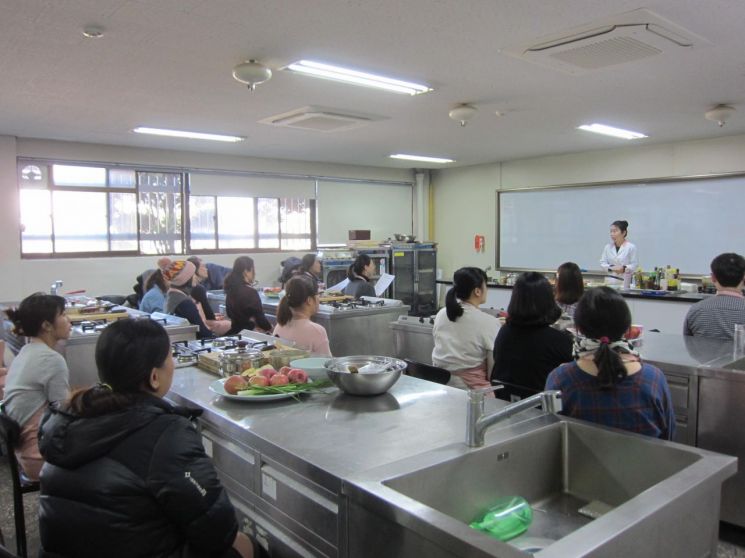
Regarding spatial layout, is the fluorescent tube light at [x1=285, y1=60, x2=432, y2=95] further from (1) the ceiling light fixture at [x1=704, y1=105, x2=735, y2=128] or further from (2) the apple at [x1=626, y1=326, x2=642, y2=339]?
(1) the ceiling light fixture at [x1=704, y1=105, x2=735, y2=128]

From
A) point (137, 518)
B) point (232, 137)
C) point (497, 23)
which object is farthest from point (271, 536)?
point (232, 137)

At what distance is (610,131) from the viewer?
5867 millimetres

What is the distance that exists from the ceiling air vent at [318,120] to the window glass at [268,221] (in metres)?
2.51

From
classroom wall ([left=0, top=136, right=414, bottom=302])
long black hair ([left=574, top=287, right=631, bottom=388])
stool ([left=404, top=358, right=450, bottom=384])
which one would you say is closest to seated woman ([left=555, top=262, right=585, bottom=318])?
stool ([left=404, top=358, right=450, bottom=384])

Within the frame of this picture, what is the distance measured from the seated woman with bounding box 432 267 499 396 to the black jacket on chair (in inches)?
72.0

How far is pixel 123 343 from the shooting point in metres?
1.47

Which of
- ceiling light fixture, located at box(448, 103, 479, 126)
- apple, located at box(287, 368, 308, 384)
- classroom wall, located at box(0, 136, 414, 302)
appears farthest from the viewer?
classroom wall, located at box(0, 136, 414, 302)

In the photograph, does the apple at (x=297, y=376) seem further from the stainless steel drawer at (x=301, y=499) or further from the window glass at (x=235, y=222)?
the window glass at (x=235, y=222)

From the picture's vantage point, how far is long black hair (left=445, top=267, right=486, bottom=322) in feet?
9.84

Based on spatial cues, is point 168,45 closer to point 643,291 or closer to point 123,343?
point 123,343

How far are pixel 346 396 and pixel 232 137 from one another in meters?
4.66

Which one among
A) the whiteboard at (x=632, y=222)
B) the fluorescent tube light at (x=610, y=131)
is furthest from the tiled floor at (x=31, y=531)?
the whiteboard at (x=632, y=222)

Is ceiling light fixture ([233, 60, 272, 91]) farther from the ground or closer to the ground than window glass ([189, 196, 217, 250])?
farther from the ground

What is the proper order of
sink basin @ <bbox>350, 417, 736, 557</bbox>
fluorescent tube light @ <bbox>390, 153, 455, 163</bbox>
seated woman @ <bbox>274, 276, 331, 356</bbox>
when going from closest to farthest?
sink basin @ <bbox>350, 417, 736, 557</bbox> < seated woman @ <bbox>274, 276, 331, 356</bbox> < fluorescent tube light @ <bbox>390, 153, 455, 163</bbox>
